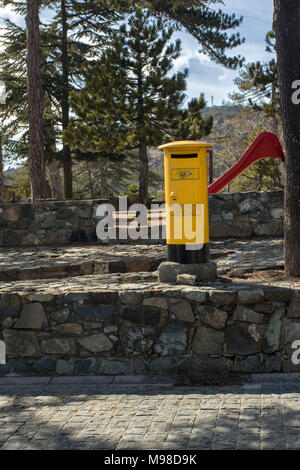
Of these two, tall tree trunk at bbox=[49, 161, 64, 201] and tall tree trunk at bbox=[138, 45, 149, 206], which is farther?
tall tree trunk at bbox=[49, 161, 64, 201]

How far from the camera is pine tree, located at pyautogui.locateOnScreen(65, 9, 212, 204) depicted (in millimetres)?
17781

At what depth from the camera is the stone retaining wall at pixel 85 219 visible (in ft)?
32.9

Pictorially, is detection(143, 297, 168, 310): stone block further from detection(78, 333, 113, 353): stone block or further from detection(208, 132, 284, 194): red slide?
detection(208, 132, 284, 194): red slide

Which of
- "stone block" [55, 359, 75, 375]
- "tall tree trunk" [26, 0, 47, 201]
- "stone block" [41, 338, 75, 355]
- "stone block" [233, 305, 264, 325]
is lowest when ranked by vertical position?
"stone block" [55, 359, 75, 375]

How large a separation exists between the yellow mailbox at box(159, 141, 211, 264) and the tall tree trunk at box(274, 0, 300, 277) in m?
0.94

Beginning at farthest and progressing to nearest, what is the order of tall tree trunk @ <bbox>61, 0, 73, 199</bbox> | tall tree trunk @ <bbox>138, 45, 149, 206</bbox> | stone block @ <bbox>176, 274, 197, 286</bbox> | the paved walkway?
tall tree trunk @ <bbox>61, 0, 73, 199</bbox>
tall tree trunk @ <bbox>138, 45, 149, 206</bbox>
the paved walkway
stone block @ <bbox>176, 274, 197, 286</bbox>

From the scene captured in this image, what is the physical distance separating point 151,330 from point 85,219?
5.56 metres

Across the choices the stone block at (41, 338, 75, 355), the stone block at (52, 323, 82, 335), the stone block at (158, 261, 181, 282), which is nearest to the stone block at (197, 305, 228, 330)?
the stone block at (158, 261, 181, 282)

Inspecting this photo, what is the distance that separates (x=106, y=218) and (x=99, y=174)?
2592 cm

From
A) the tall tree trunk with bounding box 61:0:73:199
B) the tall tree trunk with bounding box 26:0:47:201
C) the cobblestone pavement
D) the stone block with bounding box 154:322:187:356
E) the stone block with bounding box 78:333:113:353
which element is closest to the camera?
the cobblestone pavement

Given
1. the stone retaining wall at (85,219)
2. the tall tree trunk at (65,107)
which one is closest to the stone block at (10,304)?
the stone retaining wall at (85,219)

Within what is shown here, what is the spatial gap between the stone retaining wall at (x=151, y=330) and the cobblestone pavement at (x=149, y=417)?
329 millimetres

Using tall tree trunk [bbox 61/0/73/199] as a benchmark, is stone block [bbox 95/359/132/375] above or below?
below

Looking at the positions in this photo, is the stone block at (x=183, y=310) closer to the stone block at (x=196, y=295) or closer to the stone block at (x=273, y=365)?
the stone block at (x=196, y=295)
